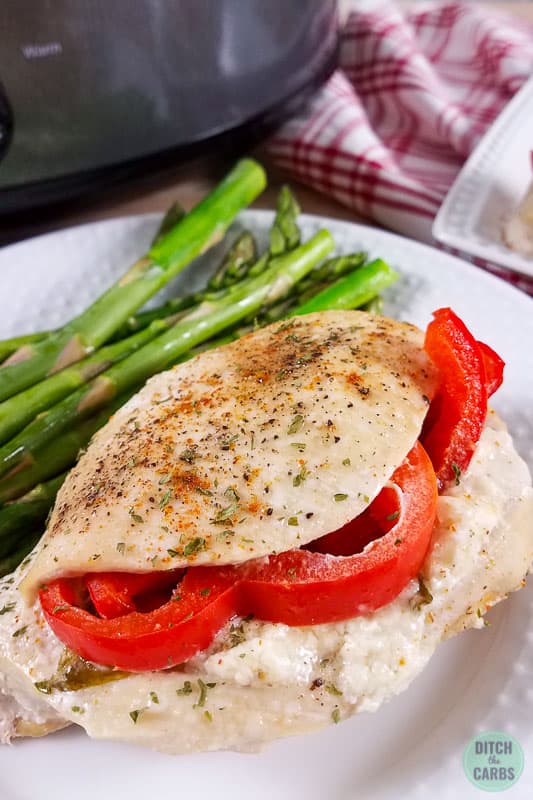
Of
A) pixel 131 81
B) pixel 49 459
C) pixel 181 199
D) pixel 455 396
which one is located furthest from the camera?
pixel 181 199

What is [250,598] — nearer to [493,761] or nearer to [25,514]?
[493,761]

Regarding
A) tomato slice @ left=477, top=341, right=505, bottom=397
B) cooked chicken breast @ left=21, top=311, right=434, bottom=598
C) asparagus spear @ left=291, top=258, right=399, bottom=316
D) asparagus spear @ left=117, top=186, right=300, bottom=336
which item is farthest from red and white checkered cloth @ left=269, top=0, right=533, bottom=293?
cooked chicken breast @ left=21, top=311, right=434, bottom=598

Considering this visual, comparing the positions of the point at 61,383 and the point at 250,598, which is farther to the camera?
the point at 61,383

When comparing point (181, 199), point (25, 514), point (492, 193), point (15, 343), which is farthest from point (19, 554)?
point (492, 193)

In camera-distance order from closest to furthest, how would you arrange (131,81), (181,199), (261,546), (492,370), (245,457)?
(261,546) < (245,457) < (492,370) < (131,81) < (181,199)

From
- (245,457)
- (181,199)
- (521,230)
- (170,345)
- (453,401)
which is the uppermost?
(245,457)

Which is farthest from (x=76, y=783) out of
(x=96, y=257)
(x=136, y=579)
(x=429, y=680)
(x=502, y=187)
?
(x=502, y=187)

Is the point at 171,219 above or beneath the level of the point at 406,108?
above
